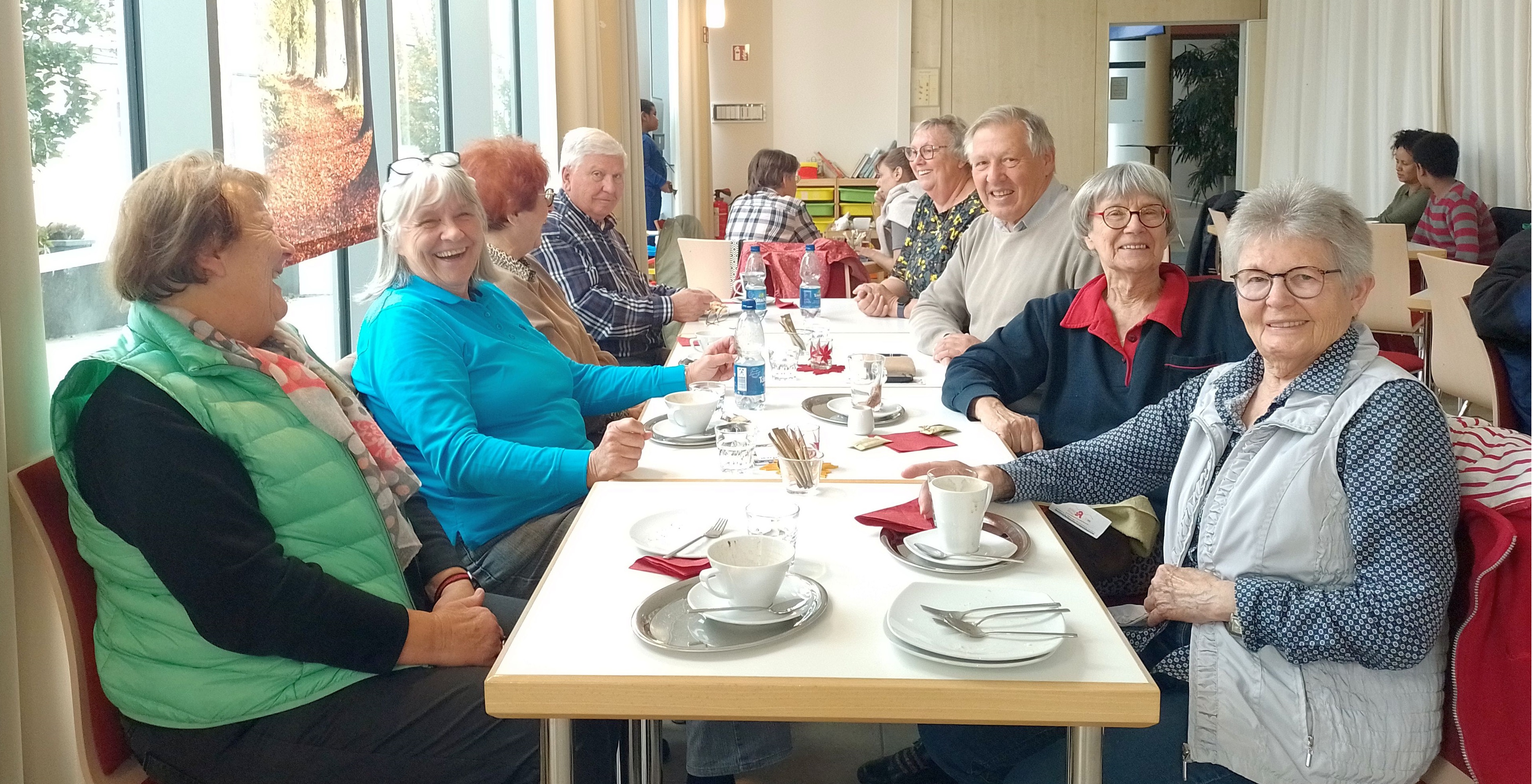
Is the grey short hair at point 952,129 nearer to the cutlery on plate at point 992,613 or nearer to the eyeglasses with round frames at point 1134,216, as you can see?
the eyeglasses with round frames at point 1134,216

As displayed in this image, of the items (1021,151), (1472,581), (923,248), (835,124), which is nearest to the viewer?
(1472,581)

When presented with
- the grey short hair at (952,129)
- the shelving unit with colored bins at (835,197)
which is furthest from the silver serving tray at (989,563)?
the shelving unit with colored bins at (835,197)

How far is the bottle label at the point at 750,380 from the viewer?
263 cm

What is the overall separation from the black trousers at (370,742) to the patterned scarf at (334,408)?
0.27 meters

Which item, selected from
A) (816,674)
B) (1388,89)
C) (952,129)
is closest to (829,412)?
(816,674)

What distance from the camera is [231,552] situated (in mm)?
1544

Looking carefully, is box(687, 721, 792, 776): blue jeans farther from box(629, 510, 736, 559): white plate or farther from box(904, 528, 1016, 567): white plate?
box(904, 528, 1016, 567): white plate

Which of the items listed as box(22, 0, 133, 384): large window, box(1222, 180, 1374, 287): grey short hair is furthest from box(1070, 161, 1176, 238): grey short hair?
box(22, 0, 133, 384): large window

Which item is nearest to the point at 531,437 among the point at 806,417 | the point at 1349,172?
the point at 806,417

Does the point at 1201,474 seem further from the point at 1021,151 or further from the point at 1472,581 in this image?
the point at 1021,151

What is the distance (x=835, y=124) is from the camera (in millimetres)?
10766

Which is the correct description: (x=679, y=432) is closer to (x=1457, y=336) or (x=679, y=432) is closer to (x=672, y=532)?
(x=672, y=532)

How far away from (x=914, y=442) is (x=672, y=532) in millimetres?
714

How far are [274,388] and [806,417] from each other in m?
1.16
